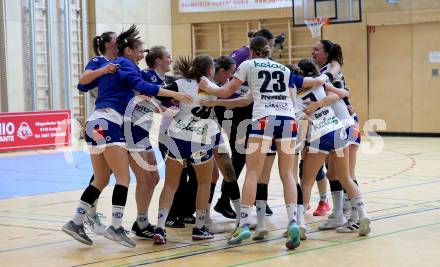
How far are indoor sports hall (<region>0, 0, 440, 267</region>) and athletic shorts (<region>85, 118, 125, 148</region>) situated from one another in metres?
0.02

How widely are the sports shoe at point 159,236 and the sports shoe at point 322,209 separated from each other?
239cm

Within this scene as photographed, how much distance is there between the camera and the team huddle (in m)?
7.16

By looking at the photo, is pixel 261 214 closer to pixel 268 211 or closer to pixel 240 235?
pixel 240 235

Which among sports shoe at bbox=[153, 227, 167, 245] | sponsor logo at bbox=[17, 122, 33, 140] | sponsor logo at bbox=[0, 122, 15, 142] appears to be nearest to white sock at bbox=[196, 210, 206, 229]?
sports shoe at bbox=[153, 227, 167, 245]

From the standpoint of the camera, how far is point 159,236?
289 inches

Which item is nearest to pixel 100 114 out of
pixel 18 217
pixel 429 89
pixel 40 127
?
pixel 18 217

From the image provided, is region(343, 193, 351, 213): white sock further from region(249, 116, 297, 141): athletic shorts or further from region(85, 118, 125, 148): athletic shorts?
region(85, 118, 125, 148): athletic shorts

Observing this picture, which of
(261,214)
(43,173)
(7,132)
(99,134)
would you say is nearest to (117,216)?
(99,134)

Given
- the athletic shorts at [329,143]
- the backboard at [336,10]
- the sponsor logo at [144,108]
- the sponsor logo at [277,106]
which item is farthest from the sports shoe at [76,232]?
the backboard at [336,10]

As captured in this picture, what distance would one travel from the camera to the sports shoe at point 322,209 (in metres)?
9.06

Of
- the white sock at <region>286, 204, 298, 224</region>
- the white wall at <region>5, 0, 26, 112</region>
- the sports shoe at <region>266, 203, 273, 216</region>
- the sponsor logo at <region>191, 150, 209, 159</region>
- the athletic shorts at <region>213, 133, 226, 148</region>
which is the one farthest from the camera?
the white wall at <region>5, 0, 26, 112</region>

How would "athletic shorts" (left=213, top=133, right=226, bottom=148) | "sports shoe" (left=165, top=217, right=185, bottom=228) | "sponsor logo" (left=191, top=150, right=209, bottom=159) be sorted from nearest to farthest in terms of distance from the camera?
"sponsor logo" (left=191, top=150, right=209, bottom=159)
"athletic shorts" (left=213, top=133, right=226, bottom=148)
"sports shoe" (left=165, top=217, right=185, bottom=228)

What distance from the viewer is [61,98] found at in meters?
21.9

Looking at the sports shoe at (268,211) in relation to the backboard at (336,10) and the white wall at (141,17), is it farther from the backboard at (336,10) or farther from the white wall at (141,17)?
the white wall at (141,17)
